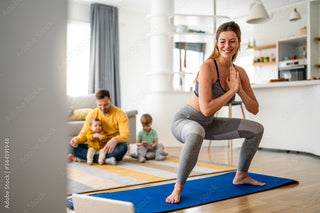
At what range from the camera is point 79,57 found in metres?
6.25

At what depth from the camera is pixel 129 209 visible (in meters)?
0.94

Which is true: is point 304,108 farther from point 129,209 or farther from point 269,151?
point 129,209

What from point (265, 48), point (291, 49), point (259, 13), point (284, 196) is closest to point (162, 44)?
point (259, 13)

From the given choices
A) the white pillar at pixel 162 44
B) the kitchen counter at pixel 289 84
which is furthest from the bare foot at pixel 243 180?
the white pillar at pixel 162 44

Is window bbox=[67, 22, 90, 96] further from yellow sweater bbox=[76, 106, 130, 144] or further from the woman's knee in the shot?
the woman's knee

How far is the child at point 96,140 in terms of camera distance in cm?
284

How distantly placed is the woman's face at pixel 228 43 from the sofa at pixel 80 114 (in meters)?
2.07

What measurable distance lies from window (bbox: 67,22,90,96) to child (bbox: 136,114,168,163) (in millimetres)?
3346

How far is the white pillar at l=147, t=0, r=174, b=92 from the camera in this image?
4406 mm

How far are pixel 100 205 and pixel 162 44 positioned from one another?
3.68m

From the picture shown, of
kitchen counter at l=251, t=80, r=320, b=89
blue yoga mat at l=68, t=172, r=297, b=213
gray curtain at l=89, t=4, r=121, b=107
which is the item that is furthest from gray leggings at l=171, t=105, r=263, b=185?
gray curtain at l=89, t=4, r=121, b=107

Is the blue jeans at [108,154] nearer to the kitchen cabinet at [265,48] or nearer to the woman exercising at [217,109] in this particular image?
the woman exercising at [217,109]

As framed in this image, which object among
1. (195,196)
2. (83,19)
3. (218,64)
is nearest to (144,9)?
(83,19)

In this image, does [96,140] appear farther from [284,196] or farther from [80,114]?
[284,196]
